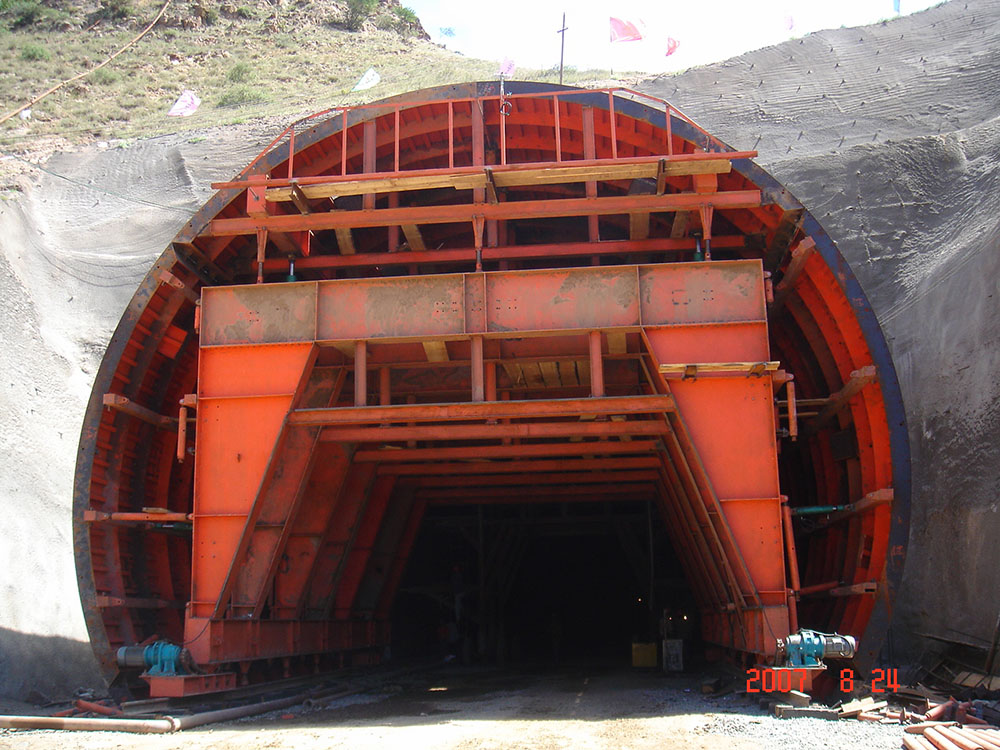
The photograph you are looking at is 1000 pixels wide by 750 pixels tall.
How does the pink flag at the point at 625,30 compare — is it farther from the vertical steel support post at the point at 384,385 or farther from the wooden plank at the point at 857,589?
the wooden plank at the point at 857,589

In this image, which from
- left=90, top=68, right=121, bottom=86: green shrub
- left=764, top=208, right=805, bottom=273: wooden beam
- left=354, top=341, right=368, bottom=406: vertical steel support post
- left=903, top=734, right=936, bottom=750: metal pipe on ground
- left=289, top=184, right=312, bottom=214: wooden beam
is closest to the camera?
left=903, top=734, right=936, bottom=750: metal pipe on ground

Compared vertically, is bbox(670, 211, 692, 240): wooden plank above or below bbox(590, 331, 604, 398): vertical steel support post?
above

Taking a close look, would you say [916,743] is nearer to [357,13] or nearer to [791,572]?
[791,572]

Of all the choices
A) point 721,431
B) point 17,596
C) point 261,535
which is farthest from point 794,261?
point 17,596

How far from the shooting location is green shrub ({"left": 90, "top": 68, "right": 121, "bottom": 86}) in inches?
1660

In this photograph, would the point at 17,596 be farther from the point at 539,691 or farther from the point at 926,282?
the point at 926,282

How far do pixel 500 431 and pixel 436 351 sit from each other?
1.24 m

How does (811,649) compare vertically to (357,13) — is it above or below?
below

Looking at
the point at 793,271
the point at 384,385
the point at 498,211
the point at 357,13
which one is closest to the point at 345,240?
the point at 384,385

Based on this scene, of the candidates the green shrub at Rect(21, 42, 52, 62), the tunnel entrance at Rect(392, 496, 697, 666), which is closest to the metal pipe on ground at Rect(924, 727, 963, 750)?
the tunnel entrance at Rect(392, 496, 697, 666)

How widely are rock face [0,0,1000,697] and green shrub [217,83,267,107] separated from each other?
8.31 meters

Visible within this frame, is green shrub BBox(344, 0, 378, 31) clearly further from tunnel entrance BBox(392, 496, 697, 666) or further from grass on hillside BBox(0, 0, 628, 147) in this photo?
tunnel entrance BBox(392, 496, 697, 666)

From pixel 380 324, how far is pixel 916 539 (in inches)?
346

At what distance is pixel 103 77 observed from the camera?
42.3m
